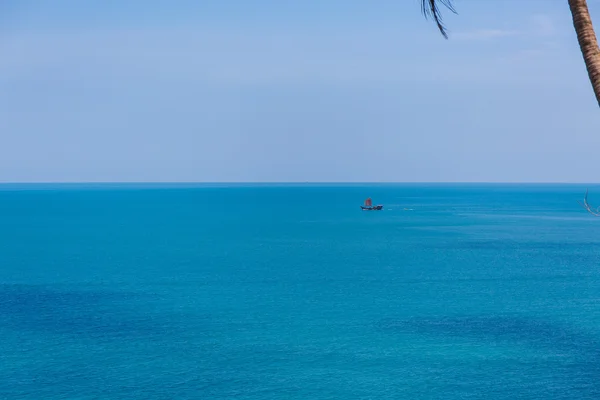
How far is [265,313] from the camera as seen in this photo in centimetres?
5506

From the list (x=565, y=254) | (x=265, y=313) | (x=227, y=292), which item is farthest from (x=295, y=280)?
(x=565, y=254)

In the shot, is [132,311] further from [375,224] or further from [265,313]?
[375,224]

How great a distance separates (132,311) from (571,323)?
34.7m

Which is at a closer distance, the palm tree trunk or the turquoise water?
the palm tree trunk

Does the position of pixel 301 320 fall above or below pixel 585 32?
below

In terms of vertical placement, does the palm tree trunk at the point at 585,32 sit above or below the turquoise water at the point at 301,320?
above

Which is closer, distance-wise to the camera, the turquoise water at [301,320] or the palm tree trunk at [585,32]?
the palm tree trunk at [585,32]

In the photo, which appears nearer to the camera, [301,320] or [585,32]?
[585,32]

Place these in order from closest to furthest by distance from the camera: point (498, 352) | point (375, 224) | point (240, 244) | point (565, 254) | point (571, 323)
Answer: point (498, 352) → point (571, 323) → point (565, 254) → point (240, 244) → point (375, 224)

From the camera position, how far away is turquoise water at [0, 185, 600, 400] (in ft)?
124

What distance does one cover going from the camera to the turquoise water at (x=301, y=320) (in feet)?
124

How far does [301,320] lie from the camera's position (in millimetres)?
52344

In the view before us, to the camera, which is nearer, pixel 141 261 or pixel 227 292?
pixel 227 292

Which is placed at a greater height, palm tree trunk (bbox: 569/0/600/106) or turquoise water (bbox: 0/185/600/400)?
palm tree trunk (bbox: 569/0/600/106)
